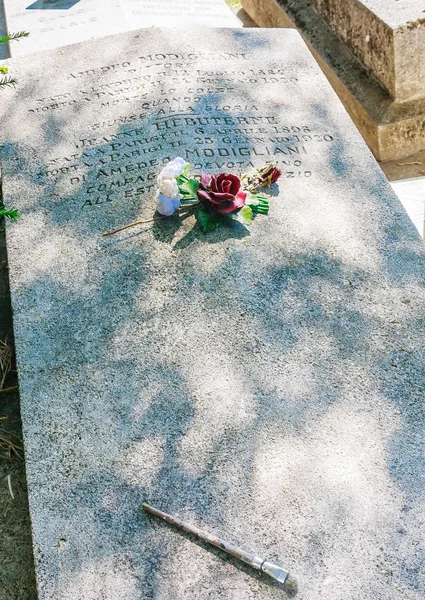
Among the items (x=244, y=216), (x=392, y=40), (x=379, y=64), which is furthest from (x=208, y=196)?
(x=379, y=64)

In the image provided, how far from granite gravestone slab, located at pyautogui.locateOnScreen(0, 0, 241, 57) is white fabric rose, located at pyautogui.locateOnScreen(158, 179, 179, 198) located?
234cm

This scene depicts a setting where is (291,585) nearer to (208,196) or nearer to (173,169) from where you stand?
(208,196)

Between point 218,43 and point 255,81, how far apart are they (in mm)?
465

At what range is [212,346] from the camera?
2525 millimetres

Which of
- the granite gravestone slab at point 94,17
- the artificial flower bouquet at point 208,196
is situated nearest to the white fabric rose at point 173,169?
the artificial flower bouquet at point 208,196

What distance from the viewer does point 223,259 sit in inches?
111

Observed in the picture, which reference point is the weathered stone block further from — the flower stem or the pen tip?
the pen tip

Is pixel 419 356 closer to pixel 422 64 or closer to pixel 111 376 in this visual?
pixel 111 376

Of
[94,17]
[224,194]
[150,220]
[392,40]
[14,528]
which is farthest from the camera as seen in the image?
[94,17]

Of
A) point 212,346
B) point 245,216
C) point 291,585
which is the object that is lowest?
point 291,585

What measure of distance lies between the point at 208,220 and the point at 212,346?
0.63m

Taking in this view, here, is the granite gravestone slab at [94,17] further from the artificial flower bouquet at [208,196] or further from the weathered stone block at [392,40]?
the artificial flower bouquet at [208,196]

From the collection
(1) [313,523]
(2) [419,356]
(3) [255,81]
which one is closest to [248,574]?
(1) [313,523]

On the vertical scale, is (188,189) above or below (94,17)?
below
